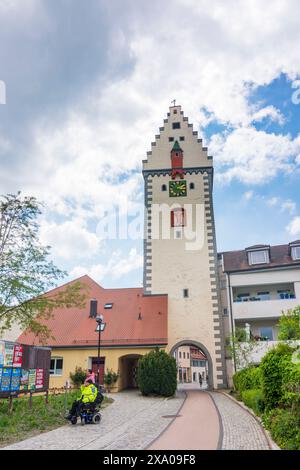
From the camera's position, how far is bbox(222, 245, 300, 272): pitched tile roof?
1196 inches

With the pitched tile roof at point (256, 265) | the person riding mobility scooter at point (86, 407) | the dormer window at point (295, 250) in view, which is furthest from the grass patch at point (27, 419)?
the dormer window at point (295, 250)

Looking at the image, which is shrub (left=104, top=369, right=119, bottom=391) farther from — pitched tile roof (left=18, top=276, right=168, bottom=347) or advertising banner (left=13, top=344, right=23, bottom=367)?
advertising banner (left=13, top=344, right=23, bottom=367)

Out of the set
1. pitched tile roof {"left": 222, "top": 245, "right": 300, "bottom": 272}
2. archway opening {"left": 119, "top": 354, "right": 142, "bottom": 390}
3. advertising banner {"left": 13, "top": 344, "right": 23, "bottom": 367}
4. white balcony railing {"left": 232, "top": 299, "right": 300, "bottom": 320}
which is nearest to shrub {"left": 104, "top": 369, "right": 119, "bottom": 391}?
archway opening {"left": 119, "top": 354, "right": 142, "bottom": 390}

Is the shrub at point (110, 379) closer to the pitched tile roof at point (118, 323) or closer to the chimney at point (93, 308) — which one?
the pitched tile roof at point (118, 323)

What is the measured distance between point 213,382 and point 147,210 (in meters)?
15.0

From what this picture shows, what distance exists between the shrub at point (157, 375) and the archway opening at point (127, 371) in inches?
167

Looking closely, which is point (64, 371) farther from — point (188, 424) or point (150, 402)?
point (188, 424)

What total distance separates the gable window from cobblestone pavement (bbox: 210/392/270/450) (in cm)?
1807

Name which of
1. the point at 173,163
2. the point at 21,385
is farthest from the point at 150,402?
the point at 173,163

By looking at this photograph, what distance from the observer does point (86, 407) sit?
12.8 metres

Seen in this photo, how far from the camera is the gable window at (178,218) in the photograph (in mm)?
32469

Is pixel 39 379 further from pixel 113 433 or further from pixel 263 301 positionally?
pixel 263 301

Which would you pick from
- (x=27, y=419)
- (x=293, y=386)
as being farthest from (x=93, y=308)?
(x=293, y=386)

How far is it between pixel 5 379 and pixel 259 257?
75.7ft
